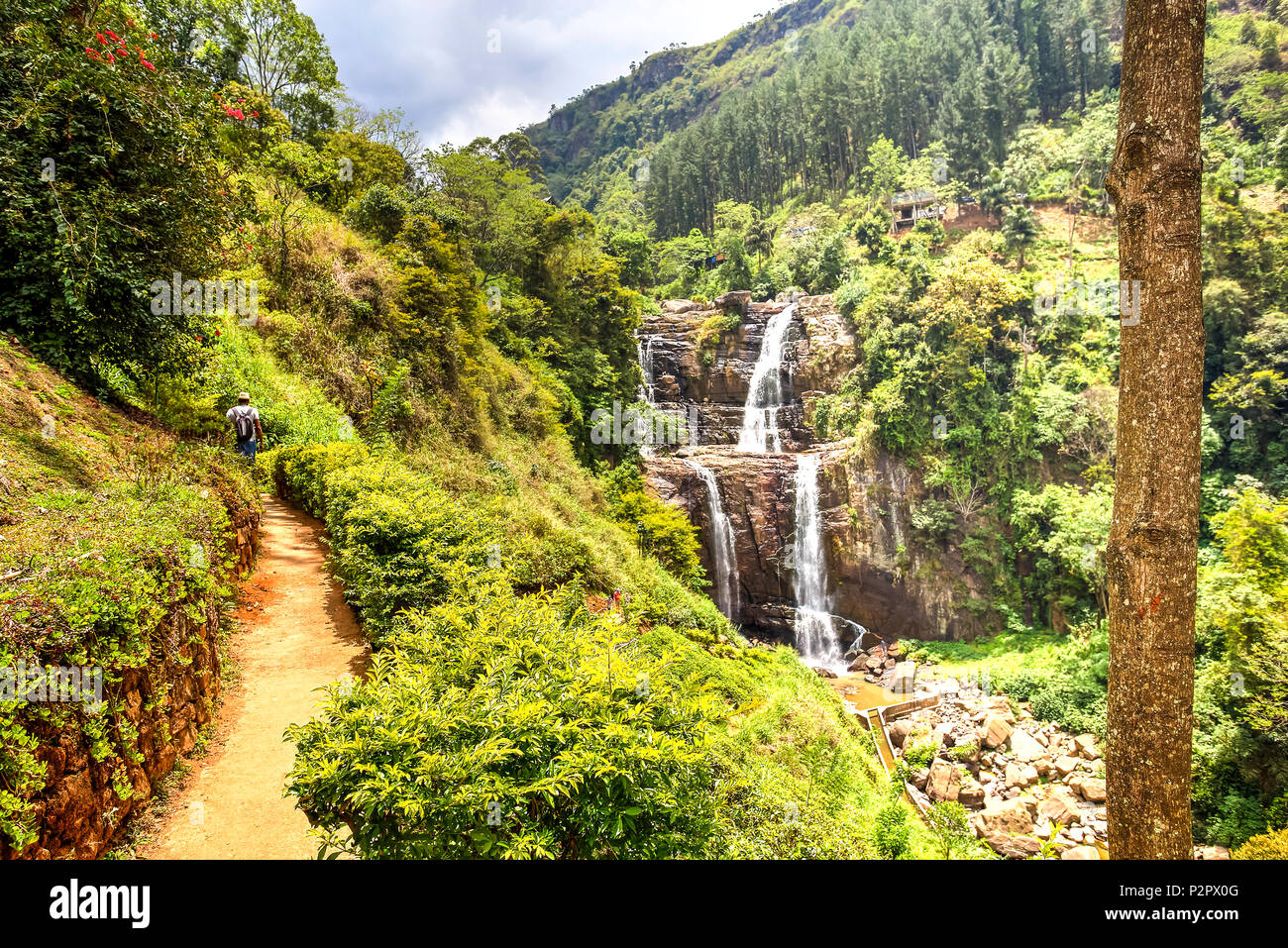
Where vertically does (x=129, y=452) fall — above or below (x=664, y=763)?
above

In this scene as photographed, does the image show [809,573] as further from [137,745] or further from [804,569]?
[137,745]

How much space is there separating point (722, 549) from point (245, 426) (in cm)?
1722

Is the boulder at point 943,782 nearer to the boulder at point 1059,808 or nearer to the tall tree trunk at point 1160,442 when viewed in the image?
the boulder at point 1059,808

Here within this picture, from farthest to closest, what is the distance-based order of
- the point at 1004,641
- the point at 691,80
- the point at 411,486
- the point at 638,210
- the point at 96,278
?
the point at 691,80, the point at 638,210, the point at 1004,641, the point at 411,486, the point at 96,278

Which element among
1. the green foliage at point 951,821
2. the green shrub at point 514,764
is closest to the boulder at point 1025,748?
the green foliage at point 951,821

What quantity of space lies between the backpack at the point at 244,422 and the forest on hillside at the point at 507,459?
0.87ft

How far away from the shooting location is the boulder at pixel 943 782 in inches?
478

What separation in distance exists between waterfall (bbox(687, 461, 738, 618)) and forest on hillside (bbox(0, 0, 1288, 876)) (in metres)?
0.80

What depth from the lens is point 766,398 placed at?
26.7 meters

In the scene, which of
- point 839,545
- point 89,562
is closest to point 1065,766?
point 839,545
